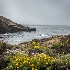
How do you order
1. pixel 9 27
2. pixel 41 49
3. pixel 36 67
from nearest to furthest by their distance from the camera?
→ pixel 36 67
pixel 41 49
pixel 9 27

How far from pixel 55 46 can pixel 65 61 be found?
167 inches

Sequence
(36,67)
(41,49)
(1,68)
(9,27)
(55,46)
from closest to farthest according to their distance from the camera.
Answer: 1. (36,67)
2. (1,68)
3. (41,49)
4. (55,46)
5. (9,27)

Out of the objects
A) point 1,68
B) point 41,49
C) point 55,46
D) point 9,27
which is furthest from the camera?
point 9,27

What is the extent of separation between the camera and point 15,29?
114 m

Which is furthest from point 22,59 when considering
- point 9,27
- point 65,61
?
point 9,27

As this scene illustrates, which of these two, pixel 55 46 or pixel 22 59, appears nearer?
pixel 22 59

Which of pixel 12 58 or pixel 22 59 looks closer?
pixel 22 59

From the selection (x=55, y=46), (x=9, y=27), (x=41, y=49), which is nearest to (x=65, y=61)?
(x=41, y=49)

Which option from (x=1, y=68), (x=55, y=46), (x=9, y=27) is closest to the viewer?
(x=1, y=68)

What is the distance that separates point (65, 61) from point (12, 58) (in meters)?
2.27

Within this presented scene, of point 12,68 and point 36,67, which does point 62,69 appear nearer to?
point 36,67

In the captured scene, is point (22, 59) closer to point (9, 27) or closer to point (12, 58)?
point (12, 58)

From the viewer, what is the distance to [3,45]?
1410 cm

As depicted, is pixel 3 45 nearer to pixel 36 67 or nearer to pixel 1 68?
pixel 1 68
